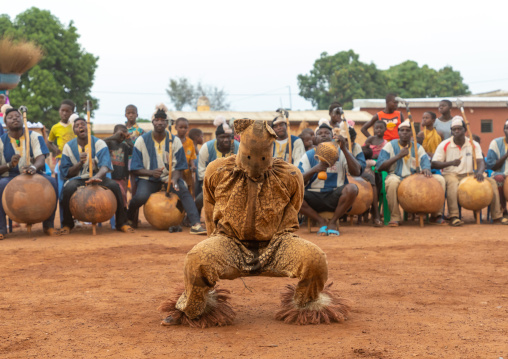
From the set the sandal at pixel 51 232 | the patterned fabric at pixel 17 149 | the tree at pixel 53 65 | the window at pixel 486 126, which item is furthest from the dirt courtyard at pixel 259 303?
the tree at pixel 53 65

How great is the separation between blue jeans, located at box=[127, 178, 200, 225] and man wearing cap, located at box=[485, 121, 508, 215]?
517 cm

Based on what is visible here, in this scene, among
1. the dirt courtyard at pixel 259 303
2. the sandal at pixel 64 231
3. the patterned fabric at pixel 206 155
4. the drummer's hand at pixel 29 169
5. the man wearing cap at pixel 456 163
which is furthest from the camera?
the man wearing cap at pixel 456 163

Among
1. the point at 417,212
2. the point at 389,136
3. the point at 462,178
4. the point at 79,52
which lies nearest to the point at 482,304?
the point at 417,212

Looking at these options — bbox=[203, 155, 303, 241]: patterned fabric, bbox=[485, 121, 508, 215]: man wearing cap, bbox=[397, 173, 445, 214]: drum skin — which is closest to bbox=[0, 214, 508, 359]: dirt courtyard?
bbox=[203, 155, 303, 241]: patterned fabric

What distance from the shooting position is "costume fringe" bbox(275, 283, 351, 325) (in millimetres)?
4344

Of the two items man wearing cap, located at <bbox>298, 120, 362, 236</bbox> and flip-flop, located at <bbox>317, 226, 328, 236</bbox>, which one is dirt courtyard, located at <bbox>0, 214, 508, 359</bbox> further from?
man wearing cap, located at <bbox>298, 120, 362, 236</bbox>

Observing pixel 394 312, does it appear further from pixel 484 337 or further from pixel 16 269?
pixel 16 269

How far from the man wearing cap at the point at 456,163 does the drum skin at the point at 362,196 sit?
4.97 ft

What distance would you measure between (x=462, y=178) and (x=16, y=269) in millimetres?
7437

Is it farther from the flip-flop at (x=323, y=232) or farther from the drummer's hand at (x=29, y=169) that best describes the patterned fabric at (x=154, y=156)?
the flip-flop at (x=323, y=232)

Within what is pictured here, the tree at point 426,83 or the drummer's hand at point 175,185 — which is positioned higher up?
the tree at point 426,83

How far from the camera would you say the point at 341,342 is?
12.6 ft

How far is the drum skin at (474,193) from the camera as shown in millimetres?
10156

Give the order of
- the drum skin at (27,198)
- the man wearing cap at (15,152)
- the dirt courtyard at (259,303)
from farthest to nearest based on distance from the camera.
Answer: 1. the man wearing cap at (15,152)
2. the drum skin at (27,198)
3. the dirt courtyard at (259,303)
